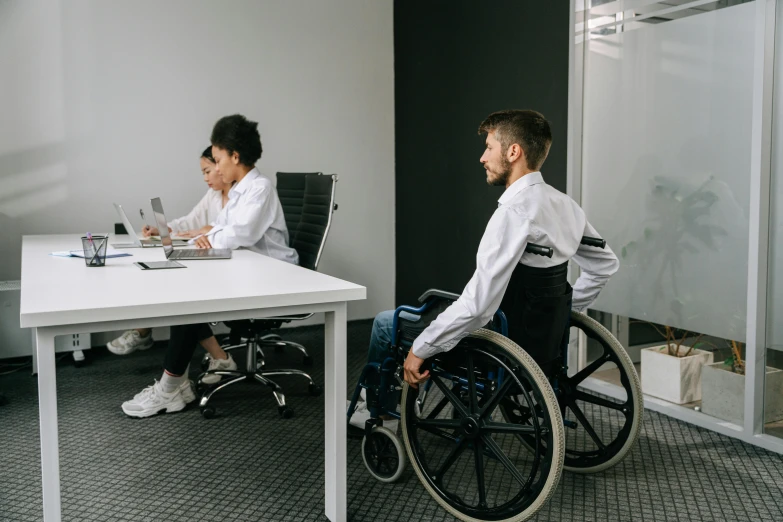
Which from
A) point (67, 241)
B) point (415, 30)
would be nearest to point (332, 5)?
point (415, 30)

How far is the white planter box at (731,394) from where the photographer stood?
111 inches

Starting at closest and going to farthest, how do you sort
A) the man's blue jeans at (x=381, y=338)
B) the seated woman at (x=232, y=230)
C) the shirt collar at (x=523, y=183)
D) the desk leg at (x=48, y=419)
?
the desk leg at (x=48, y=419)
the shirt collar at (x=523, y=183)
the man's blue jeans at (x=381, y=338)
the seated woman at (x=232, y=230)

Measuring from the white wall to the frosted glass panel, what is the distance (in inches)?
79.8

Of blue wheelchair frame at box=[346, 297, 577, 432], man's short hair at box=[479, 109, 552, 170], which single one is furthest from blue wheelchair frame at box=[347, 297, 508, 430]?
man's short hair at box=[479, 109, 552, 170]

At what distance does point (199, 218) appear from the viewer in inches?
168

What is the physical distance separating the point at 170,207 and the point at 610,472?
322 centimetres

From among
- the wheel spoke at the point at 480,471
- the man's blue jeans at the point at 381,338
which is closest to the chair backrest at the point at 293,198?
the man's blue jeans at the point at 381,338

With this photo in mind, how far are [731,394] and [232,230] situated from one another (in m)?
2.32

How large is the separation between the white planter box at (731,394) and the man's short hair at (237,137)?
236 cm

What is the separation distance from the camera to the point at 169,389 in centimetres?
315

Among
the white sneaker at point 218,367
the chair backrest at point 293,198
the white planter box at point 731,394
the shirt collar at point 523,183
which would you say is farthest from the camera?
the chair backrest at point 293,198

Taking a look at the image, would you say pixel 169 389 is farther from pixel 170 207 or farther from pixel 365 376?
pixel 170 207

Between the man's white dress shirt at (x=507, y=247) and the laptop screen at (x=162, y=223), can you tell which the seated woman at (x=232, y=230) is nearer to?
the laptop screen at (x=162, y=223)

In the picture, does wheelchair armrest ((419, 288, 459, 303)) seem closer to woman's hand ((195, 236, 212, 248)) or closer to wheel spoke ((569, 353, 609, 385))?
wheel spoke ((569, 353, 609, 385))
